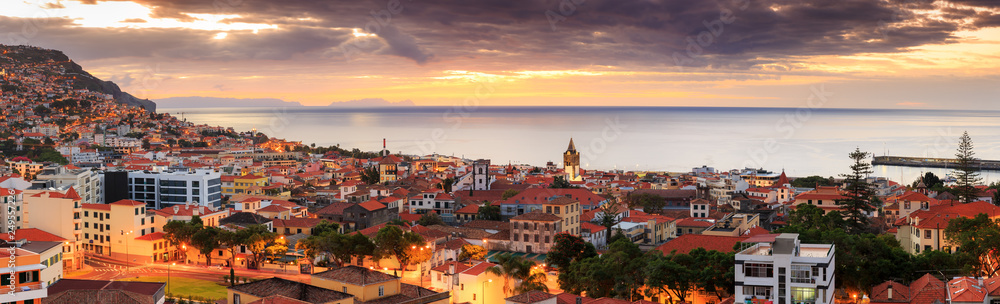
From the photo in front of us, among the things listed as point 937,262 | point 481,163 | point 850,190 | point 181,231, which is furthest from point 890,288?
point 481,163

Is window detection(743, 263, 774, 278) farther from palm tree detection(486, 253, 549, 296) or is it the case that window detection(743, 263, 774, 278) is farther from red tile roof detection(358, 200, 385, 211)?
red tile roof detection(358, 200, 385, 211)

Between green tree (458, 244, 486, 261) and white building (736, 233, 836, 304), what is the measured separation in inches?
477

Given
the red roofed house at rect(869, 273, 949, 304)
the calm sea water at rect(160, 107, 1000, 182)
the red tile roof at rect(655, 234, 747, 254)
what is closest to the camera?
the red roofed house at rect(869, 273, 949, 304)

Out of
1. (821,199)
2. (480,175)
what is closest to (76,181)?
(480,175)

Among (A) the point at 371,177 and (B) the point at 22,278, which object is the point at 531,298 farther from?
(A) the point at 371,177

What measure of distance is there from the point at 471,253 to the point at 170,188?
25038mm

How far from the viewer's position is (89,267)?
1172 inches

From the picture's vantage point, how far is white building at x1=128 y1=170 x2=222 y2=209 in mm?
46156

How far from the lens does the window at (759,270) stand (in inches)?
752

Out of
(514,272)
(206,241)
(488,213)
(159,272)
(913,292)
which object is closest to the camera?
(913,292)

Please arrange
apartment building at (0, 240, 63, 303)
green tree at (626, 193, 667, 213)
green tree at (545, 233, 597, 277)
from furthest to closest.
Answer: green tree at (626, 193, 667, 213), green tree at (545, 233, 597, 277), apartment building at (0, 240, 63, 303)

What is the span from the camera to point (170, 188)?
46812 mm

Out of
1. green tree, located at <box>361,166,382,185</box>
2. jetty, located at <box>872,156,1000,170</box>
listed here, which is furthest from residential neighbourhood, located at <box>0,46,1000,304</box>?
jetty, located at <box>872,156,1000,170</box>

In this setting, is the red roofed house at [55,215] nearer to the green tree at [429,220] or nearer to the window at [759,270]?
the green tree at [429,220]
